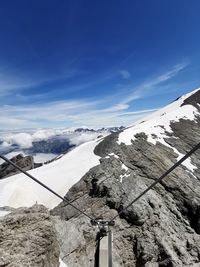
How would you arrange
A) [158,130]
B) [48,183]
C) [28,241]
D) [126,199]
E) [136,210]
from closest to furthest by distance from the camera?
[28,241] → [136,210] → [126,199] → [48,183] → [158,130]

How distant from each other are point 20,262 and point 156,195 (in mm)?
32289

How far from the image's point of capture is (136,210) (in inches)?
1478

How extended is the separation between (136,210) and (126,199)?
2139mm

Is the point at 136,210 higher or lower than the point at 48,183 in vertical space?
lower

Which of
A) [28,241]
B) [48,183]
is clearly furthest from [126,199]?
[28,241]

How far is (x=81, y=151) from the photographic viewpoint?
5788 cm

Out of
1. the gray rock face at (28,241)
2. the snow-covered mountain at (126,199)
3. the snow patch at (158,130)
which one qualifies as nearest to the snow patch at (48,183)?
the snow-covered mountain at (126,199)

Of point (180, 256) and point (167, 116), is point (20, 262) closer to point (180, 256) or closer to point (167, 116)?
point (180, 256)

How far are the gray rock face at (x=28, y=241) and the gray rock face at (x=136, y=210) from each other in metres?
13.4

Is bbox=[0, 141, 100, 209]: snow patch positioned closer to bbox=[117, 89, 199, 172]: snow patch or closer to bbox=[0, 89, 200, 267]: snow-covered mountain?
bbox=[0, 89, 200, 267]: snow-covered mountain

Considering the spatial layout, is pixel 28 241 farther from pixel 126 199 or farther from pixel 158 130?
pixel 158 130

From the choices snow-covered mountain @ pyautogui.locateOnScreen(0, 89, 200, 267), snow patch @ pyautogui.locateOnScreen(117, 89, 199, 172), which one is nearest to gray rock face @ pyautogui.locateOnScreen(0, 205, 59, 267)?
snow-covered mountain @ pyautogui.locateOnScreen(0, 89, 200, 267)

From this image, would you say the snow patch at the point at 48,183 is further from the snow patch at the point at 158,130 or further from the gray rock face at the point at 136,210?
the snow patch at the point at 158,130

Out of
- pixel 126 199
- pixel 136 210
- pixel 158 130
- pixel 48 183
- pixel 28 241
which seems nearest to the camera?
pixel 28 241
